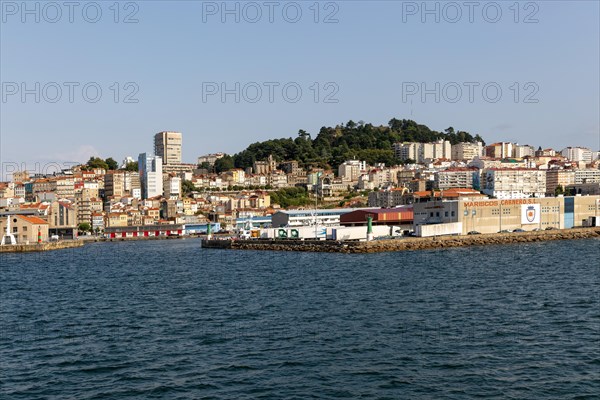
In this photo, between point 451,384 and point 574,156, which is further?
point 574,156

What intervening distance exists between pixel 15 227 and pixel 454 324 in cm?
5260

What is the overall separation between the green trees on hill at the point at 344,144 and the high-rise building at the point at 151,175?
3062cm

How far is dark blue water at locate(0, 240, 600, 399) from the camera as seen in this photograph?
12102 mm

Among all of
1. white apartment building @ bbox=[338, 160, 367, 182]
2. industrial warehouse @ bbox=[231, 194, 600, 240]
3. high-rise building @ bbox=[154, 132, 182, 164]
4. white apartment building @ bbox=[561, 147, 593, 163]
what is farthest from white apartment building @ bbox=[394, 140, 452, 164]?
industrial warehouse @ bbox=[231, 194, 600, 240]

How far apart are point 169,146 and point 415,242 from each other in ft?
344

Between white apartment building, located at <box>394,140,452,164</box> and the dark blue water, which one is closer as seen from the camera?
the dark blue water

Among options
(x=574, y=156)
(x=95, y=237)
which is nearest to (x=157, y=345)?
(x=95, y=237)

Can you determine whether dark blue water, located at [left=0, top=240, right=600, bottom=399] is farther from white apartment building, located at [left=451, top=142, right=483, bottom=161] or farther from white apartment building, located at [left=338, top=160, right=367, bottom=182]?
white apartment building, located at [left=451, top=142, right=483, bottom=161]

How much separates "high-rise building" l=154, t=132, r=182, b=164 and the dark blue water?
11376cm

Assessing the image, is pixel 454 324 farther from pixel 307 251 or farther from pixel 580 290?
pixel 307 251

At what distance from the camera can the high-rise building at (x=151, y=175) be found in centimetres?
10938

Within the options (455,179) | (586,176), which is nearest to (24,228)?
(455,179)

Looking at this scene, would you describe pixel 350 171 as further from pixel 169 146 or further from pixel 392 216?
pixel 392 216

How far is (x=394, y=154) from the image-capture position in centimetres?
14775
